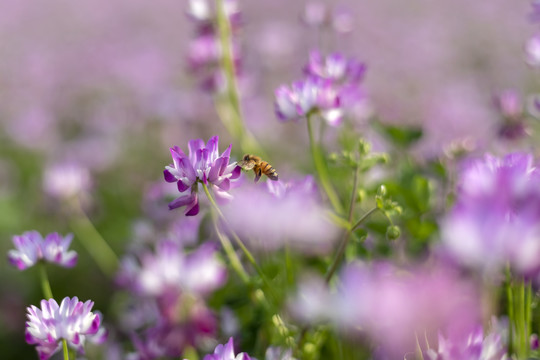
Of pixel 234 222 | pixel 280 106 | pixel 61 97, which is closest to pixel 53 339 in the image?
pixel 234 222

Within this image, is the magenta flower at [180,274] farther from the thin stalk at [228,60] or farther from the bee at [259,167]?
the thin stalk at [228,60]

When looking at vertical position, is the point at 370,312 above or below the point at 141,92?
below

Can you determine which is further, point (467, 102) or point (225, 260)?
point (467, 102)

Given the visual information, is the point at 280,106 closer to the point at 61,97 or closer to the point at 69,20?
the point at 61,97

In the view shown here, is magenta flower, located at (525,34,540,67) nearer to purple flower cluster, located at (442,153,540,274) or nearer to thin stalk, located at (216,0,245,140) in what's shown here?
purple flower cluster, located at (442,153,540,274)

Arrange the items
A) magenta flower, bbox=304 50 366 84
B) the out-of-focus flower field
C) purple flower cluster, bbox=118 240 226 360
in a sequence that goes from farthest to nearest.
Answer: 1. magenta flower, bbox=304 50 366 84
2. purple flower cluster, bbox=118 240 226 360
3. the out-of-focus flower field

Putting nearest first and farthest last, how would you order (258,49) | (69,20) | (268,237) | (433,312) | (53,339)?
(433,312)
(53,339)
(268,237)
(258,49)
(69,20)

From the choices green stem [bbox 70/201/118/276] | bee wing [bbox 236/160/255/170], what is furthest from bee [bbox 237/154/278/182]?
green stem [bbox 70/201/118/276]

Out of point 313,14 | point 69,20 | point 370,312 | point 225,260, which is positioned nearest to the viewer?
point 370,312

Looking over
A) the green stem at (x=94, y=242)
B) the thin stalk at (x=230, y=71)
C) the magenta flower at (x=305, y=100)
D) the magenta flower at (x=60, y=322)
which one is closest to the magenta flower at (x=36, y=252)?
the magenta flower at (x=60, y=322)
